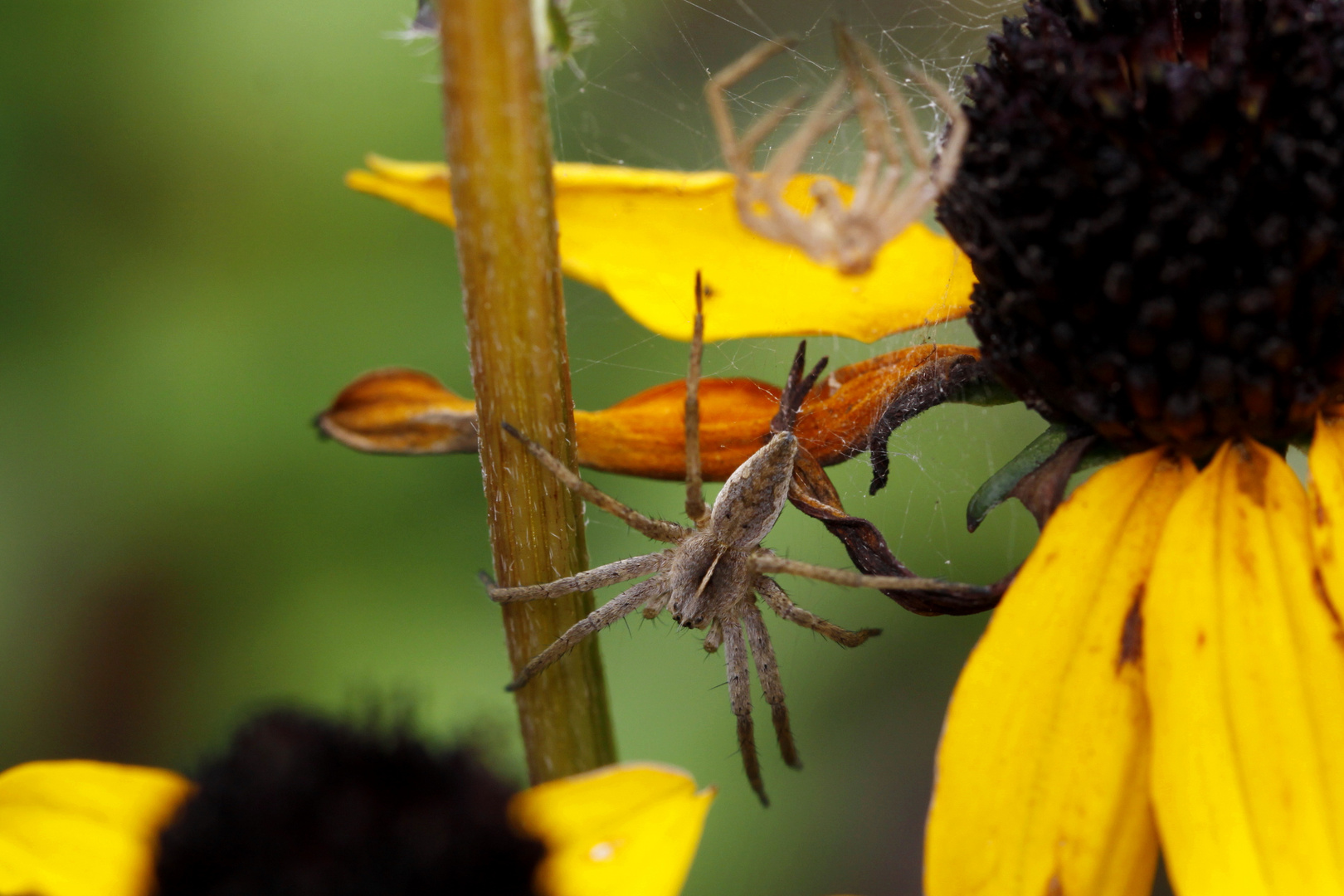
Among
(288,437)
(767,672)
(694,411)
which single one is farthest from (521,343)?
(288,437)

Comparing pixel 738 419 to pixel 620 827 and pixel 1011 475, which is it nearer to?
pixel 1011 475

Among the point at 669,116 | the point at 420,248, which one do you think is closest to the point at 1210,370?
→ the point at 669,116

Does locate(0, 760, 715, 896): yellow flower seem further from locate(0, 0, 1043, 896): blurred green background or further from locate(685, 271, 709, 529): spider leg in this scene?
locate(0, 0, 1043, 896): blurred green background

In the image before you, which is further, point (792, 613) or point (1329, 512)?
point (792, 613)

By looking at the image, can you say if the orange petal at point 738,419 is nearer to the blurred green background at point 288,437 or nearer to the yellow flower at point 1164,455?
the yellow flower at point 1164,455

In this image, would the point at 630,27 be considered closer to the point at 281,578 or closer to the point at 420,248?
the point at 420,248

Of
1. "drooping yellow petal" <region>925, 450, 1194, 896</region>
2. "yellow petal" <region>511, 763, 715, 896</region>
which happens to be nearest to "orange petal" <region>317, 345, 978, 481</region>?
"drooping yellow petal" <region>925, 450, 1194, 896</region>
